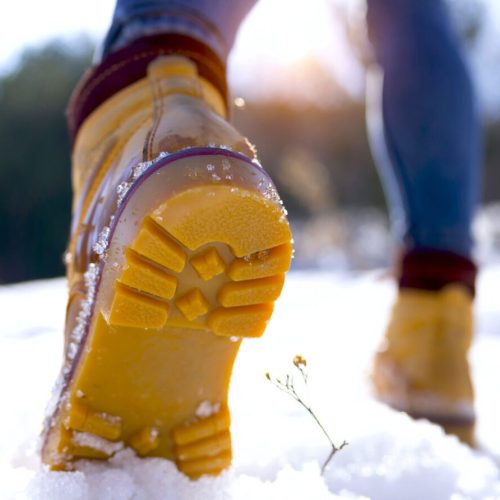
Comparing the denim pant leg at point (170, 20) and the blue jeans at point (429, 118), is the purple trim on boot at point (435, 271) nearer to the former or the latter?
the blue jeans at point (429, 118)

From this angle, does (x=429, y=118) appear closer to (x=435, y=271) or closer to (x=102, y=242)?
(x=435, y=271)

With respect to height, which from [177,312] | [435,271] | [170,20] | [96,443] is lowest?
[96,443]

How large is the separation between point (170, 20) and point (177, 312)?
0.40m

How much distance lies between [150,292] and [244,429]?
0.39 metres

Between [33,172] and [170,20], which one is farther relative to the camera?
[33,172]

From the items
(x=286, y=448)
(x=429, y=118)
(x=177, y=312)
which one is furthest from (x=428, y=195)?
(x=177, y=312)

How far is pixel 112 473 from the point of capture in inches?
26.9

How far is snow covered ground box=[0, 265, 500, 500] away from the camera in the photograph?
69cm

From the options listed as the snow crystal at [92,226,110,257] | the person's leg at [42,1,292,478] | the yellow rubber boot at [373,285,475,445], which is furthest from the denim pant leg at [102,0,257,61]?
the yellow rubber boot at [373,285,475,445]

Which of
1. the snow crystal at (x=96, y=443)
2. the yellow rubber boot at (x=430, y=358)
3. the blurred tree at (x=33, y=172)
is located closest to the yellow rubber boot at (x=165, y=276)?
the snow crystal at (x=96, y=443)

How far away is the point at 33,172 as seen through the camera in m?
8.68

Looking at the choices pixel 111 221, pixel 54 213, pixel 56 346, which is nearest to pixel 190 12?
pixel 111 221

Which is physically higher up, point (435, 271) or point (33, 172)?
point (33, 172)

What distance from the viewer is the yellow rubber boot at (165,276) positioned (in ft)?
1.92
